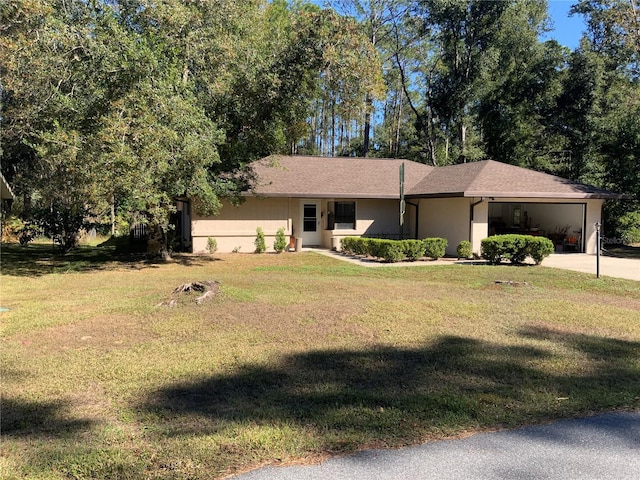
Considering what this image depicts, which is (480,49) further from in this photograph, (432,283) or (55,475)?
(55,475)

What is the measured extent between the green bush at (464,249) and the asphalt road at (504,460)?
13347mm

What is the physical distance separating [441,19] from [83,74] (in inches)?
975

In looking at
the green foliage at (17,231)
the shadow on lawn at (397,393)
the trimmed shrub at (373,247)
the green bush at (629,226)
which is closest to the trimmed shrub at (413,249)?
the trimmed shrub at (373,247)

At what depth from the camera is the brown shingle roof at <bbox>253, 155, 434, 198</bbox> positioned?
64.0ft

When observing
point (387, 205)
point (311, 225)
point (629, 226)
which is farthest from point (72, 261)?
point (629, 226)

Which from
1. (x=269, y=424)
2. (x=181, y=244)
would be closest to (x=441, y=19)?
(x=181, y=244)

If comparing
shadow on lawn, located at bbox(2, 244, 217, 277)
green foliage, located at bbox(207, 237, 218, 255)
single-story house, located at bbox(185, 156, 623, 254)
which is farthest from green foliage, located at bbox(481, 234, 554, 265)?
green foliage, located at bbox(207, 237, 218, 255)

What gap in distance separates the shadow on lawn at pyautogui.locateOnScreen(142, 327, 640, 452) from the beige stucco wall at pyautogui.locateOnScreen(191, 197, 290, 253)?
44.7ft

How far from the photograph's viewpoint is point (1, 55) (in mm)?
12359

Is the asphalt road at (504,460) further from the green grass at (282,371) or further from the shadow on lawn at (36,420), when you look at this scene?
the shadow on lawn at (36,420)

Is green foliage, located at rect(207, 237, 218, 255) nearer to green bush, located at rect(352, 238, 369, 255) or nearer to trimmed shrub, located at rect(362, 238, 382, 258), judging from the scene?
green bush, located at rect(352, 238, 369, 255)

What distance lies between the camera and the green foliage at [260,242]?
18969 millimetres

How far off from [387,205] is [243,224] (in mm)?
6399

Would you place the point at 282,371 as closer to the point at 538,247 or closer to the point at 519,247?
the point at 519,247
